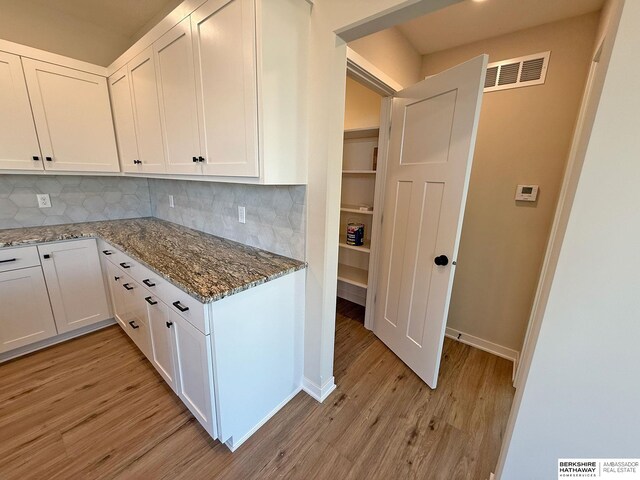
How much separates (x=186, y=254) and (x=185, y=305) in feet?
1.65

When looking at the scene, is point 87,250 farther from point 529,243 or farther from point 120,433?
point 529,243

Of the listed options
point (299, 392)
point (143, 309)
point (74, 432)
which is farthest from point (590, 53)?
point (74, 432)

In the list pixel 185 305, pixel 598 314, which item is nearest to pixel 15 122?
pixel 185 305

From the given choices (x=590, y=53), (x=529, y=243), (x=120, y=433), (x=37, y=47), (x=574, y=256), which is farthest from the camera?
(x=37, y=47)

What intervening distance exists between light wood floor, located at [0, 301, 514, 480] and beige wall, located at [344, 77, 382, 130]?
90.8 inches

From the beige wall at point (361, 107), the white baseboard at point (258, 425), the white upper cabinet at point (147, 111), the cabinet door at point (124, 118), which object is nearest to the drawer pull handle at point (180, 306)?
the white baseboard at point (258, 425)

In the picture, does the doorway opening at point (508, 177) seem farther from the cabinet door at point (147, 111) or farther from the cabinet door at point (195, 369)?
the cabinet door at point (147, 111)

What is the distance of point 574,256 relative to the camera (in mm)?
799

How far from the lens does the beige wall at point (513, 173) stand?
1657 mm

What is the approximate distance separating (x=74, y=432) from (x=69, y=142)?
2.14 meters

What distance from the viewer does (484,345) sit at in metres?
2.19

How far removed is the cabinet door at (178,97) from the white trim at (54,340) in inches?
66.9

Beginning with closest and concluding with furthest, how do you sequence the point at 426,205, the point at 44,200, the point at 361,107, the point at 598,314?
1. the point at 598,314
2. the point at 426,205
3. the point at 44,200
4. the point at 361,107

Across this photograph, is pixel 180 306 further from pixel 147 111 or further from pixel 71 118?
pixel 71 118
